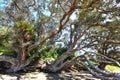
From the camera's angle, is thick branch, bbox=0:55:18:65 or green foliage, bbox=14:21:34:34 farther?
thick branch, bbox=0:55:18:65

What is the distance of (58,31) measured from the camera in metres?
9.59

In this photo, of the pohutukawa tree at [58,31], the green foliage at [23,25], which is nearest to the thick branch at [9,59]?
the pohutukawa tree at [58,31]

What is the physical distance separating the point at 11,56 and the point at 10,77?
1.59 meters

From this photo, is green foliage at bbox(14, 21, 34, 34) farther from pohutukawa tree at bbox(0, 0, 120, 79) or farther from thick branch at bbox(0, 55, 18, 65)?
thick branch at bbox(0, 55, 18, 65)

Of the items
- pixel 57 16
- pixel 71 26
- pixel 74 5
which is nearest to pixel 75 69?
pixel 71 26

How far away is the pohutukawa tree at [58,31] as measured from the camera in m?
9.85

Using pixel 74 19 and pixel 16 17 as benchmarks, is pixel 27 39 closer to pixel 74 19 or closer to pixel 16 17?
pixel 16 17

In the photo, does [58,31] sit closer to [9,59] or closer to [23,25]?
[23,25]

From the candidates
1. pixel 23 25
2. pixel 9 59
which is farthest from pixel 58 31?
pixel 9 59

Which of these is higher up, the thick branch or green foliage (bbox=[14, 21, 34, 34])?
green foliage (bbox=[14, 21, 34, 34])

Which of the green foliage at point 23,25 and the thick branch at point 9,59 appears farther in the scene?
the thick branch at point 9,59

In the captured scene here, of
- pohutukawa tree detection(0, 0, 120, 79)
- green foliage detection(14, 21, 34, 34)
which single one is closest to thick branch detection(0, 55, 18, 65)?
pohutukawa tree detection(0, 0, 120, 79)

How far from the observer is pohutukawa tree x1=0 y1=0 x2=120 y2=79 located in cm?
985

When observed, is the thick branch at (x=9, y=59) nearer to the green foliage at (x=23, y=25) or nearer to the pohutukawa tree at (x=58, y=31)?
the pohutukawa tree at (x=58, y=31)
